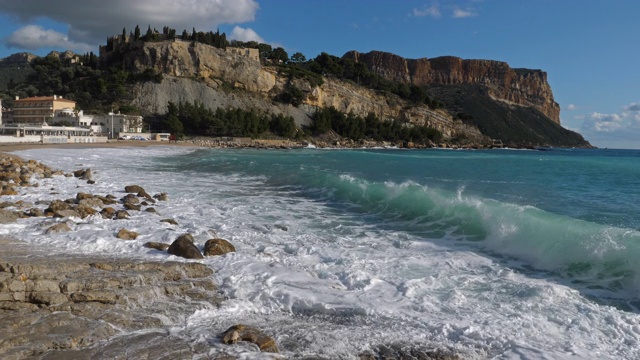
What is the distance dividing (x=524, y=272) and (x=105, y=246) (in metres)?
7.93

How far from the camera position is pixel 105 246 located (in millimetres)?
8461

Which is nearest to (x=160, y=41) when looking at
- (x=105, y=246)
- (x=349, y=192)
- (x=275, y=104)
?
(x=275, y=104)

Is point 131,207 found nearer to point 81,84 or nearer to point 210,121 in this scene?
point 210,121

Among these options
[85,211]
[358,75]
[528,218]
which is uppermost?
[358,75]

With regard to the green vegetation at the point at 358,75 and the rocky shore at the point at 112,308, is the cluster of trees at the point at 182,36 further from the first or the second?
the rocky shore at the point at 112,308

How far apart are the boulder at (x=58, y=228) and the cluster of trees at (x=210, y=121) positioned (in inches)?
2608

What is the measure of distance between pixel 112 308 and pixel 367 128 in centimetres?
9954

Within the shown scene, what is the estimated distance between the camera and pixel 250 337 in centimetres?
514

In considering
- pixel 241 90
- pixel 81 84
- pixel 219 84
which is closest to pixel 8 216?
pixel 219 84

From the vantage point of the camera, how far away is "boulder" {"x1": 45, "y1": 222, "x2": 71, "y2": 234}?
9080 mm

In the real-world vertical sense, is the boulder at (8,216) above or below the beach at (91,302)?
above

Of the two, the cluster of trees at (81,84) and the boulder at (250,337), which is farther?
the cluster of trees at (81,84)

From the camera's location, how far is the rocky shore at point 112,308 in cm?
484

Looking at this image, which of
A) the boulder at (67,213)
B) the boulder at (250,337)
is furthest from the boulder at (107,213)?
the boulder at (250,337)
